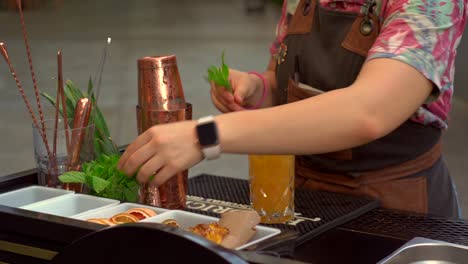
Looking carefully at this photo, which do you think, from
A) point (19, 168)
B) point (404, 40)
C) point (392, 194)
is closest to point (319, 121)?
point (404, 40)

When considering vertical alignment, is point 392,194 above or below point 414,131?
below

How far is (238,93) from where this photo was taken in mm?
1923

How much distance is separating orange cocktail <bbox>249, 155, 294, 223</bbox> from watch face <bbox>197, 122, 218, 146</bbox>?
31cm

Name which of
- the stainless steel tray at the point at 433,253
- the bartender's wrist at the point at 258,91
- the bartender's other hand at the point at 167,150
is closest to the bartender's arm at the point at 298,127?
the bartender's other hand at the point at 167,150

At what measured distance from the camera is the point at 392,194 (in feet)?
6.14

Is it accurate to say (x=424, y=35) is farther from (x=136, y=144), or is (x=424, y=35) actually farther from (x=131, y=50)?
(x=131, y=50)

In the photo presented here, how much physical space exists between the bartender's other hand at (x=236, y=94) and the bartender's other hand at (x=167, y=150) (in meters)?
0.48

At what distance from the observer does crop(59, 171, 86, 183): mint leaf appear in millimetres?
1553

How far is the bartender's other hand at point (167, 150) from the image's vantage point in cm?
137

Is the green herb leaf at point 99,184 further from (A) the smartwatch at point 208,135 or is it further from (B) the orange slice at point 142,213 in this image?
(A) the smartwatch at point 208,135

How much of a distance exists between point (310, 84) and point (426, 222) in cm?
48

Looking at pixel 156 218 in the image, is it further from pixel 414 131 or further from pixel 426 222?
pixel 414 131

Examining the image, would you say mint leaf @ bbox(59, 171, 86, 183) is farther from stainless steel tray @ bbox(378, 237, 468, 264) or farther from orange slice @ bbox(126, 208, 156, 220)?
stainless steel tray @ bbox(378, 237, 468, 264)

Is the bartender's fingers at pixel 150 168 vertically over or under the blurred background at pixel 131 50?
over
